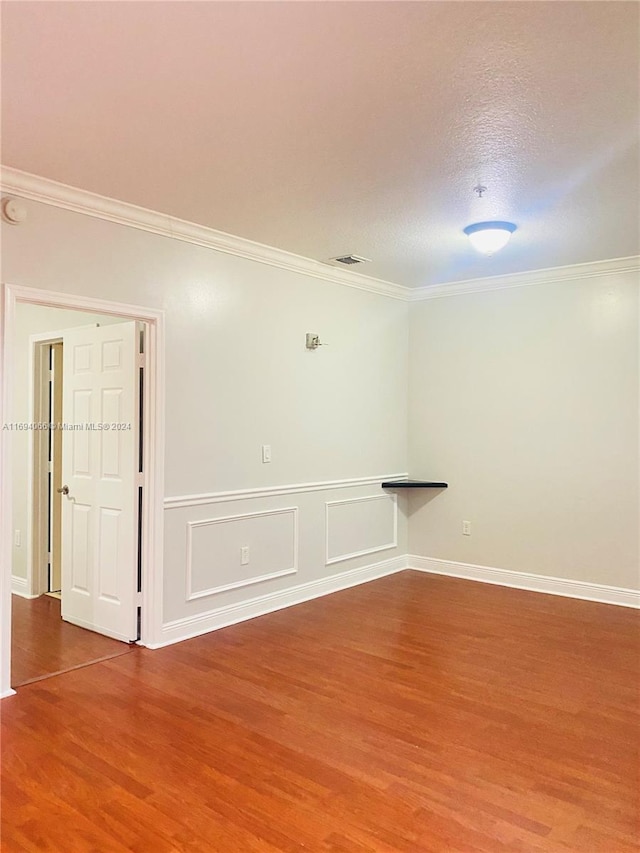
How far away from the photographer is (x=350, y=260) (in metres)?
4.98

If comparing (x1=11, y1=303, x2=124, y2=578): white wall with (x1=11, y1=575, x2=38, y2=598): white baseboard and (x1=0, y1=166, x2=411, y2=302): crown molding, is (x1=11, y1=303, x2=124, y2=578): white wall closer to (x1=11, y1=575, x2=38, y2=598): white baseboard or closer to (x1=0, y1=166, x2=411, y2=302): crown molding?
(x1=11, y1=575, x2=38, y2=598): white baseboard

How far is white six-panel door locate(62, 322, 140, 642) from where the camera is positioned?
13.5 feet

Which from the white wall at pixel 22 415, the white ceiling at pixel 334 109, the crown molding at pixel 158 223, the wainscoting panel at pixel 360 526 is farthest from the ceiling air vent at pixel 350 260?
the white wall at pixel 22 415

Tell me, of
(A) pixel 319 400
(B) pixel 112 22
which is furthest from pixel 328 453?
(B) pixel 112 22

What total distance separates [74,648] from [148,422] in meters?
1.49

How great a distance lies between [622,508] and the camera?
5.05 meters

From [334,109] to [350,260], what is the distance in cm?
243

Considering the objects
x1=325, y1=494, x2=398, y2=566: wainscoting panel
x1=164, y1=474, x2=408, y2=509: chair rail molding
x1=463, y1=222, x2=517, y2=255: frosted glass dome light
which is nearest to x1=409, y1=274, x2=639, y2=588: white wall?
x1=325, y1=494, x2=398, y2=566: wainscoting panel

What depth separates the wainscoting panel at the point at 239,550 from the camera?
430 centimetres

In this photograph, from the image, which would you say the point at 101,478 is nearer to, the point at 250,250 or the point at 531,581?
the point at 250,250

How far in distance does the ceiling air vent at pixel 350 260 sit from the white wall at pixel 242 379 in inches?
11.0

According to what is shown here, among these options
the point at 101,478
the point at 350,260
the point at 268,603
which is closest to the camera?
the point at 101,478

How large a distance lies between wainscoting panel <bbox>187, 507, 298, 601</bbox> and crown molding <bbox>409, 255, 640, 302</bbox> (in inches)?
97.6

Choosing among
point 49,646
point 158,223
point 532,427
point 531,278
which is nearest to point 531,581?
point 532,427
